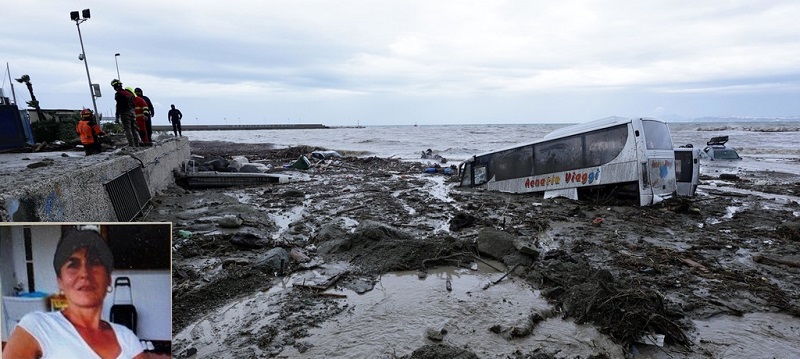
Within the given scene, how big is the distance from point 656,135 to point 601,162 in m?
1.36

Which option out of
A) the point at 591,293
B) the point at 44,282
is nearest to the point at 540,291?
the point at 591,293

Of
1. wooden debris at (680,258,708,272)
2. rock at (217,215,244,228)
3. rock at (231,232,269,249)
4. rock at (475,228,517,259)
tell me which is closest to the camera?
wooden debris at (680,258,708,272)

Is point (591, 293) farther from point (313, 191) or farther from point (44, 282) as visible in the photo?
point (313, 191)

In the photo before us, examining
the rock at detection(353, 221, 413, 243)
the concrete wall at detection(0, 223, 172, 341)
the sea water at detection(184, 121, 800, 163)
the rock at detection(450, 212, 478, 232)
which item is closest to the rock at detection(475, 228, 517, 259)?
the rock at detection(353, 221, 413, 243)

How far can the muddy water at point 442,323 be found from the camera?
4051 mm

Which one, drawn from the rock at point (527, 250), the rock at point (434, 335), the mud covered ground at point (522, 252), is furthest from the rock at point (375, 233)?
the rock at point (434, 335)

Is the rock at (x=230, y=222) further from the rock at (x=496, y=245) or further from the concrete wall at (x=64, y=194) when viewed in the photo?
the rock at (x=496, y=245)

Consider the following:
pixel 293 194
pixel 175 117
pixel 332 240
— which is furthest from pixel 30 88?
pixel 332 240

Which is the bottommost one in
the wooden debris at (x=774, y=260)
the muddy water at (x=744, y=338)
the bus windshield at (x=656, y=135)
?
the muddy water at (x=744, y=338)

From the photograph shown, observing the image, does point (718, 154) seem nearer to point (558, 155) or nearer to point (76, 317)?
point (558, 155)

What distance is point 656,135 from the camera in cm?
1008

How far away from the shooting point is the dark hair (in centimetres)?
206

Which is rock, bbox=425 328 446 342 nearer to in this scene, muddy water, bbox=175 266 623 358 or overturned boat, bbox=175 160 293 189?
muddy water, bbox=175 266 623 358

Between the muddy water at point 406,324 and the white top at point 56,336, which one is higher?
the white top at point 56,336
